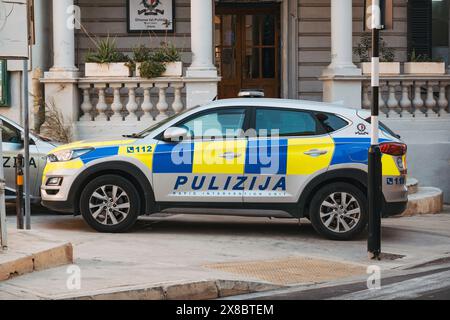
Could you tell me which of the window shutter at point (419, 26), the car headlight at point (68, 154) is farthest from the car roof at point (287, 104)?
the window shutter at point (419, 26)

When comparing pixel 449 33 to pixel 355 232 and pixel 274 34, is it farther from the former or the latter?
pixel 355 232

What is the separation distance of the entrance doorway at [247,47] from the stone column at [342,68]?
3212 millimetres

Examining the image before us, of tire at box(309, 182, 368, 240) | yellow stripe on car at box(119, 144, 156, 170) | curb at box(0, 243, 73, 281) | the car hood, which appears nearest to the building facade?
the car hood

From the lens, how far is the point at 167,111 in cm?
1798

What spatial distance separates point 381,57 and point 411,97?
109 centimetres

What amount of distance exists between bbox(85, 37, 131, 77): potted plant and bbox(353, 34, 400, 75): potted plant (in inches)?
170

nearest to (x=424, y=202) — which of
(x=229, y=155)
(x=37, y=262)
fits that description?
(x=229, y=155)

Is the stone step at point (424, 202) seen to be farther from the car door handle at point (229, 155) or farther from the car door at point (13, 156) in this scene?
the car door at point (13, 156)

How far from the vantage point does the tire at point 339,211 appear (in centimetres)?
1245

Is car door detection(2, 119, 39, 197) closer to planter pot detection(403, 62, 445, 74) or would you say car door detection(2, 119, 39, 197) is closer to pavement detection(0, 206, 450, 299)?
pavement detection(0, 206, 450, 299)

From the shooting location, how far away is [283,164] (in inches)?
493

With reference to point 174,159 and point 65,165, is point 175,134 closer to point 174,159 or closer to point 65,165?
point 174,159

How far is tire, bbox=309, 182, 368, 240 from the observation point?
40.9ft
